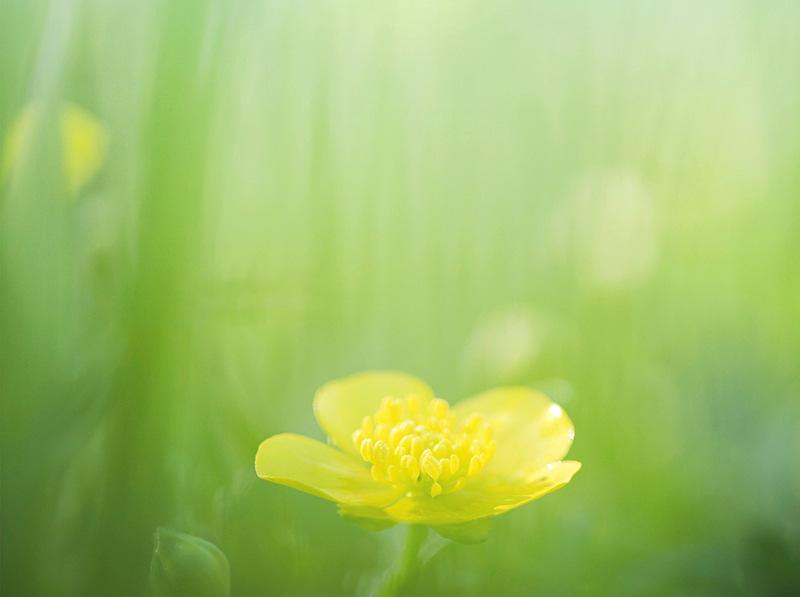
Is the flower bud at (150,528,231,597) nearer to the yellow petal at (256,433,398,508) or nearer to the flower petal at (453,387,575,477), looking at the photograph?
the yellow petal at (256,433,398,508)

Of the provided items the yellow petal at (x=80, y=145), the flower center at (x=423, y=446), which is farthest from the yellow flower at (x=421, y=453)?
the yellow petal at (x=80, y=145)

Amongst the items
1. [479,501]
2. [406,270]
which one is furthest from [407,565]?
[406,270]

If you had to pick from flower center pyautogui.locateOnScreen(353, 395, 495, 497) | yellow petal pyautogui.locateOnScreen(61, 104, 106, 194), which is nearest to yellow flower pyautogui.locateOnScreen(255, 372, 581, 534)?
flower center pyautogui.locateOnScreen(353, 395, 495, 497)

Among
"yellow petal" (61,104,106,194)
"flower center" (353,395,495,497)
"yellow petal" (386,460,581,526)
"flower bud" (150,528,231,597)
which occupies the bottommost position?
"flower bud" (150,528,231,597)

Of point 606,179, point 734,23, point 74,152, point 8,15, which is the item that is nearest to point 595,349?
point 606,179

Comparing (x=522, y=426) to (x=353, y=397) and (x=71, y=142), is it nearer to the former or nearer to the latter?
(x=353, y=397)

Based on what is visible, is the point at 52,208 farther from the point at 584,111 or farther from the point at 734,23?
the point at 734,23

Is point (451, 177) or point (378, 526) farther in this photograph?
point (451, 177)
